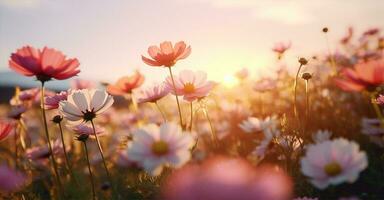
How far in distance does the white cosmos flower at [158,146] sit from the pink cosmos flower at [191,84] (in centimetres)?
60

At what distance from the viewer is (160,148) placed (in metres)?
1.33

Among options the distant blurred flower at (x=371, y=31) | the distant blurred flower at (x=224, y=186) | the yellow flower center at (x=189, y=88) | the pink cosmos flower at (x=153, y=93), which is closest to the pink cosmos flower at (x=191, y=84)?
the yellow flower center at (x=189, y=88)

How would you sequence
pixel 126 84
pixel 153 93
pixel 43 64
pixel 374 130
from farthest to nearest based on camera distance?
pixel 374 130
pixel 126 84
pixel 153 93
pixel 43 64

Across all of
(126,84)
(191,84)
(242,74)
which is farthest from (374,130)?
(242,74)

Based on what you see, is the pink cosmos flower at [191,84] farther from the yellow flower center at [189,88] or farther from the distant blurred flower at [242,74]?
the distant blurred flower at [242,74]

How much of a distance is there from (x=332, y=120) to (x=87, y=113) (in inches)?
96.7

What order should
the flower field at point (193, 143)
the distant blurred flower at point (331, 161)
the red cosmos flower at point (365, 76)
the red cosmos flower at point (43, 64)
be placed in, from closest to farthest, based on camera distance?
the flower field at point (193, 143), the distant blurred flower at point (331, 161), the red cosmos flower at point (365, 76), the red cosmos flower at point (43, 64)

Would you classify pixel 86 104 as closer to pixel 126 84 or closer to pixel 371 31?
pixel 126 84

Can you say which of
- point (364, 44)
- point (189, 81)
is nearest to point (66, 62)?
point (189, 81)

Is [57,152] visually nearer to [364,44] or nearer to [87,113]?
[87,113]

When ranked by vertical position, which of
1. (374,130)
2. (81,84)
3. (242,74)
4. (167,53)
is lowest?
(374,130)

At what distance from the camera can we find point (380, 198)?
217cm

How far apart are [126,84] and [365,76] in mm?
1359

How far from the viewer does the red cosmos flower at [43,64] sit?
1698mm
